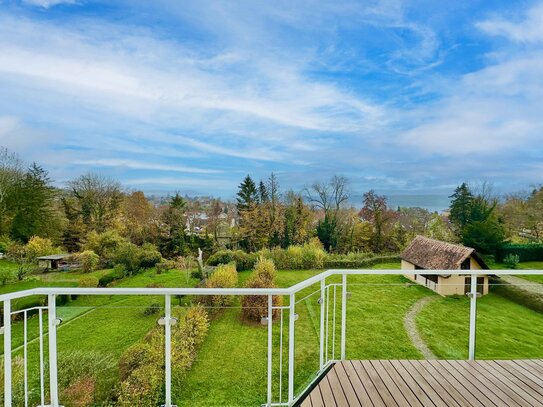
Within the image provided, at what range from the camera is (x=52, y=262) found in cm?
1944

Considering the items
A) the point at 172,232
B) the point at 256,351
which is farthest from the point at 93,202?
the point at 256,351

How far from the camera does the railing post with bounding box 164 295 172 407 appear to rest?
2.16 meters

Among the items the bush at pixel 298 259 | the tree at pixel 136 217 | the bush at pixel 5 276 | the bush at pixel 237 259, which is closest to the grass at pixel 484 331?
the bush at pixel 298 259

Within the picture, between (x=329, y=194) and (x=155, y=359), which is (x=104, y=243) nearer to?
(x=329, y=194)

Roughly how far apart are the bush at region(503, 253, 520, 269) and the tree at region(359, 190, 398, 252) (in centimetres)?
675

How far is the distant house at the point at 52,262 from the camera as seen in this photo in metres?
19.2

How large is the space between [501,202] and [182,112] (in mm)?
23995

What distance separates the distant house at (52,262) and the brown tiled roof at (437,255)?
20066 mm

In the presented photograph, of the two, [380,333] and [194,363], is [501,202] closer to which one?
[380,333]

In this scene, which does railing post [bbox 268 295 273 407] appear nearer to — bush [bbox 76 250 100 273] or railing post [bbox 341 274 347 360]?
railing post [bbox 341 274 347 360]

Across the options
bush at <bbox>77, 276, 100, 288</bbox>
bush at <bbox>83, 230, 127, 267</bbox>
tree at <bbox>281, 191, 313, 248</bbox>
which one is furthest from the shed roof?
tree at <bbox>281, 191, 313, 248</bbox>

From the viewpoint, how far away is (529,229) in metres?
20.7

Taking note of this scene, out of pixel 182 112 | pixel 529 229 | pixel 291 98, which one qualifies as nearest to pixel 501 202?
pixel 529 229

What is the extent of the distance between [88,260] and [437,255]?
19.1 metres
